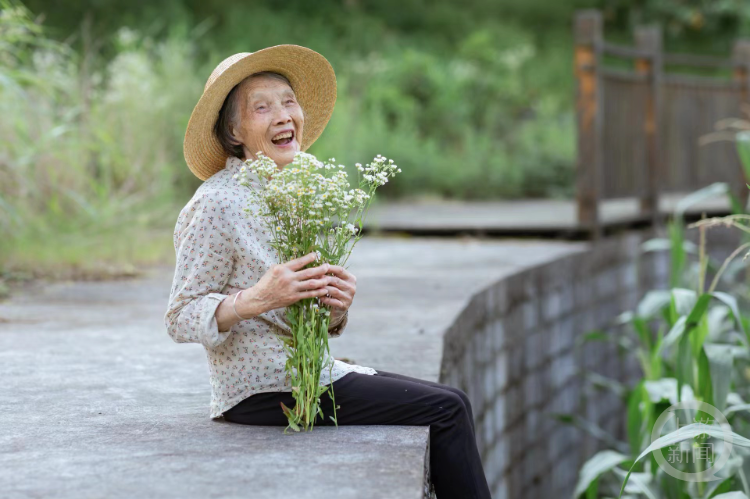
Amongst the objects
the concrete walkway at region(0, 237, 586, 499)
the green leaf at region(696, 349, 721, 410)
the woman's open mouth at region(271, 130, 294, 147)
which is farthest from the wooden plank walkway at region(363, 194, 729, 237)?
the woman's open mouth at region(271, 130, 294, 147)

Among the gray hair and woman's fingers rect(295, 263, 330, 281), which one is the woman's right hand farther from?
the gray hair

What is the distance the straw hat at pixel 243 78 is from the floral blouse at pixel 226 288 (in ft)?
0.41

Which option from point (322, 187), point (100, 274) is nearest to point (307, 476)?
point (322, 187)

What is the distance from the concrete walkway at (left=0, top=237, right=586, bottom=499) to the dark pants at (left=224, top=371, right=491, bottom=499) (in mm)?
36

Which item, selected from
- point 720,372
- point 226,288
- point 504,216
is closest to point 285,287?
point 226,288

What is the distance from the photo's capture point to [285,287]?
2354mm

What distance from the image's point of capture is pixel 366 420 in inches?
104

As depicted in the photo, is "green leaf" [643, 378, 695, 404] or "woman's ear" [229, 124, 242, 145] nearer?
"woman's ear" [229, 124, 242, 145]

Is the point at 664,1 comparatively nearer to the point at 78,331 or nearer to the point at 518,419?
the point at 518,419

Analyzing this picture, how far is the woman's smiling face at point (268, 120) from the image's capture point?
2.68 metres

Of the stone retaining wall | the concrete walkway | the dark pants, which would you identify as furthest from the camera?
the stone retaining wall

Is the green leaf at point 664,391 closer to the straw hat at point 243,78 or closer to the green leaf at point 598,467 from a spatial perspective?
the green leaf at point 598,467

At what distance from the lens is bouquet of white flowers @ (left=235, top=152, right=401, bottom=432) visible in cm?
238

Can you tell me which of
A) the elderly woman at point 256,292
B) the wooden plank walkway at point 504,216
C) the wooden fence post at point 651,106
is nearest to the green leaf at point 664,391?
the elderly woman at point 256,292
